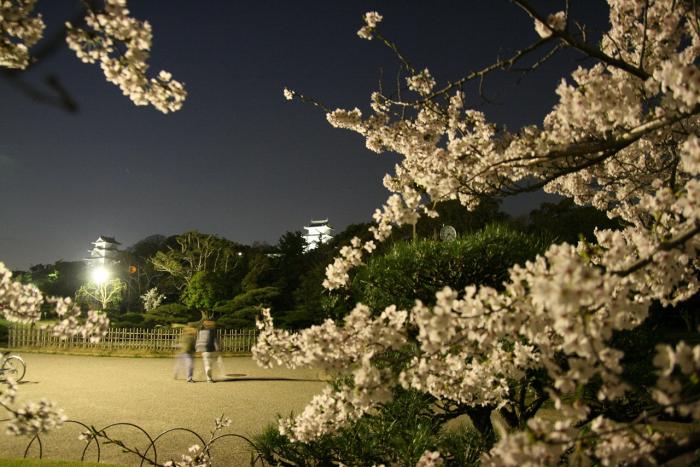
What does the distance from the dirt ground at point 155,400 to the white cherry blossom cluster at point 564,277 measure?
359cm

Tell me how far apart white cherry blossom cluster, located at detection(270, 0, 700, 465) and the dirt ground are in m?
3.59

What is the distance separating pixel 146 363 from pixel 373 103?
14.2 meters

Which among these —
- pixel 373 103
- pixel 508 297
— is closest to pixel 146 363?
pixel 373 103

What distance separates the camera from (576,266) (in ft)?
5.79

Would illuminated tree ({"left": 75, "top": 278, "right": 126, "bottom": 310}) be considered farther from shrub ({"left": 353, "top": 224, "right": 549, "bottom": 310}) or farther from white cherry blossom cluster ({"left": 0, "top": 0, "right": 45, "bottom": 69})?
white cherry blossom cluster ({"left": 0, "top": 0, "right": 45, "bottom": 69})

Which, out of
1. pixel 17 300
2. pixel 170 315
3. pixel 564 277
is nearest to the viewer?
pixel 564 277

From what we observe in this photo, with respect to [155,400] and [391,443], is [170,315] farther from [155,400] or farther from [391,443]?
[391,443]

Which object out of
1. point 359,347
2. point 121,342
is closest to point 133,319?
point 121,342

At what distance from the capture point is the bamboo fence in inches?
736

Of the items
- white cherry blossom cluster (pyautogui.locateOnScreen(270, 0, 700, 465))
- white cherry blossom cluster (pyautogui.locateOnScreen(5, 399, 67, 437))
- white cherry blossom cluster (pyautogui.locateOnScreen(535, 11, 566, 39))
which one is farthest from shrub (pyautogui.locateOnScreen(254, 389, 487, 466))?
white cherry blossom cluster (pyautogui.locateOnScreen(535, 11, 566, 39))

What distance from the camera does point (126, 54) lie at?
3.19 m

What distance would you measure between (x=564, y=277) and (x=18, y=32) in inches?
144

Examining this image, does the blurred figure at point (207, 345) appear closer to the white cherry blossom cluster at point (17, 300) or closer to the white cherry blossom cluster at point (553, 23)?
the white cherry blossom cluster at point (17, 300)

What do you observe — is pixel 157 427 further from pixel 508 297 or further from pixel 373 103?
pixel 508 297
